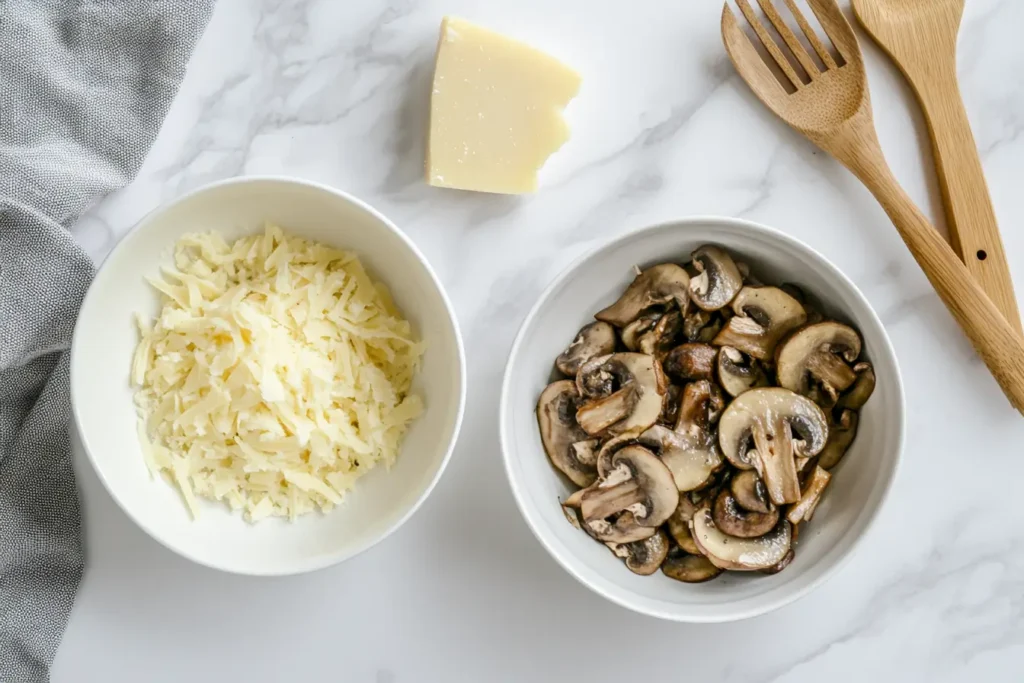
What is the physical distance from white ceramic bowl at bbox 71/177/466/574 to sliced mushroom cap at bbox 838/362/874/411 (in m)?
0.54

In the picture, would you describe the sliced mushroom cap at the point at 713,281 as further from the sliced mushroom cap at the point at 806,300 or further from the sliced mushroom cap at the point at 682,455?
the sliced mushroom cap at the point at 682,455

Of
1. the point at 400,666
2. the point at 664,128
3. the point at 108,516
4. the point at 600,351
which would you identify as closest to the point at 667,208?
the point at 664,128

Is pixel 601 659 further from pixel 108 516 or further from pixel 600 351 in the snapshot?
pixel 108 516

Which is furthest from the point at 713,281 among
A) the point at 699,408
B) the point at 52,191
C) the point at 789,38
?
the point at 52,191

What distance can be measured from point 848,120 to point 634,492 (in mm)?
628

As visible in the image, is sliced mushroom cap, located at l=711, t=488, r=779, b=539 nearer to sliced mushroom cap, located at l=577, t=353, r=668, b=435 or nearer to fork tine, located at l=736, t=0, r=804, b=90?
sliced mushroom cap, located at l=577, t=353, r=668, b=435

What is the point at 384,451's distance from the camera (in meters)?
1.17

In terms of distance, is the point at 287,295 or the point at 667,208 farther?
the point at 667,208

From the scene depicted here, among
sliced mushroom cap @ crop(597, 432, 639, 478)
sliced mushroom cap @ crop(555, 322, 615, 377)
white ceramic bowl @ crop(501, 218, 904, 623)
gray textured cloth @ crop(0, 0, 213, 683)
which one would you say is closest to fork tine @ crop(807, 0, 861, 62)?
white ceramic bowl @ crop(501, 218, 904, 623)

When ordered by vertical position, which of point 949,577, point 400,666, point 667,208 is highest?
point 667,208

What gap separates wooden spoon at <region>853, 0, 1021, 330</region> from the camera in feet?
4.00

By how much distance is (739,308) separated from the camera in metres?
1.15

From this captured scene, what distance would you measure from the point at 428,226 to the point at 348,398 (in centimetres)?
29

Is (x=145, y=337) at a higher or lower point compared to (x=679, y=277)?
lower
